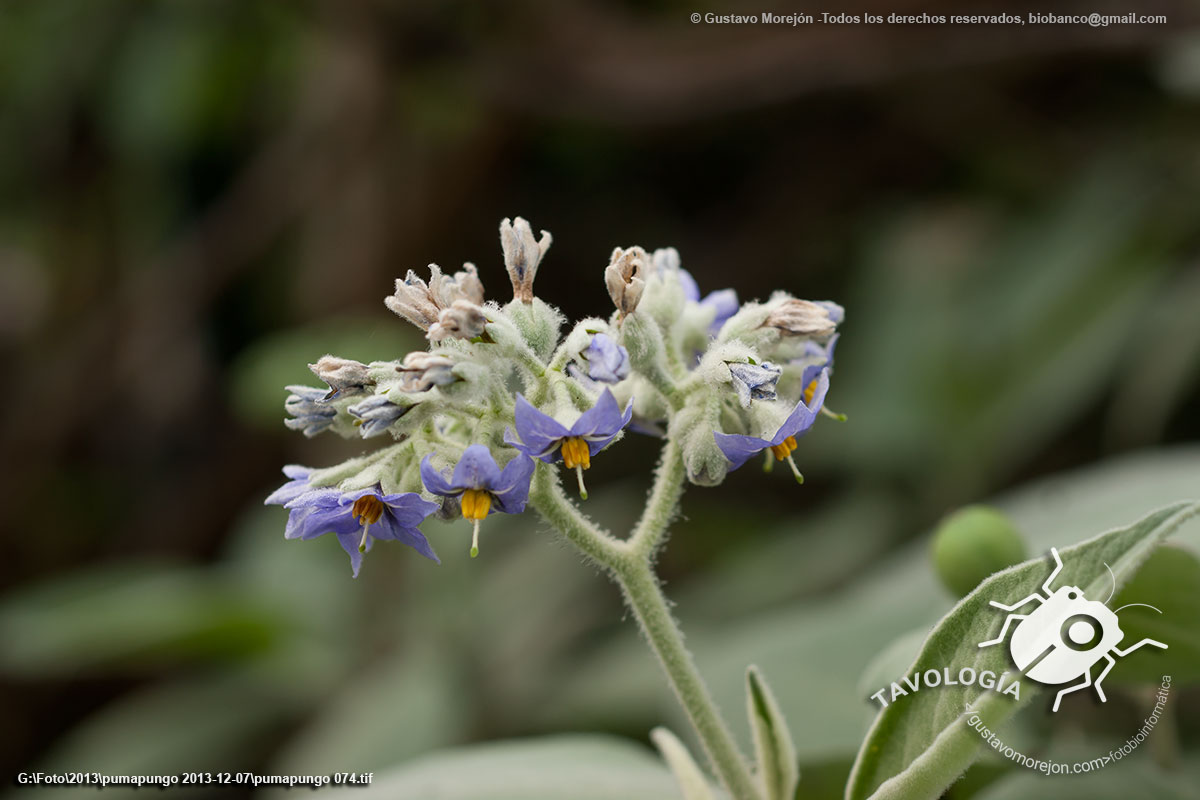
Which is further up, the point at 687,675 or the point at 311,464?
the point at 311,464

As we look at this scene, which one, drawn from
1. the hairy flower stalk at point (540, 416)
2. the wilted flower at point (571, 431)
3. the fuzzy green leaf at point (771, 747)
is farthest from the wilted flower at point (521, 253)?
the fuzzy green leaf at point (771, 747)

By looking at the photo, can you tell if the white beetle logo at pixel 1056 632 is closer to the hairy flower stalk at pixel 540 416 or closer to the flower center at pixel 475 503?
the hairy flower stalk at pixel 540 416

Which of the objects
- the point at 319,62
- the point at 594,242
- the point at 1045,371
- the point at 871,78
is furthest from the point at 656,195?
the point at 1045,371

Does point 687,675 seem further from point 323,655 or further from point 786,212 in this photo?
point 786,212

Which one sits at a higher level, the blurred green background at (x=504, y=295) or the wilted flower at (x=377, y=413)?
the blurred green background at (x=504, y=295)

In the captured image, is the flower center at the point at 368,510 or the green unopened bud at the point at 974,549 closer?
the flower center at the point at 368,510

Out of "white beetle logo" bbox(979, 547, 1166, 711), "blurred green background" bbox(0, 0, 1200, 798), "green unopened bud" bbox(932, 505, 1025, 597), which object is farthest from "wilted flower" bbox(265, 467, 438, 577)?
"blurred green background" bbox(0, 0, 1200, 798)

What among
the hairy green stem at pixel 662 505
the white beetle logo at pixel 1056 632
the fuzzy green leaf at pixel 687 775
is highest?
the hairy green stem at pixel 662 505
